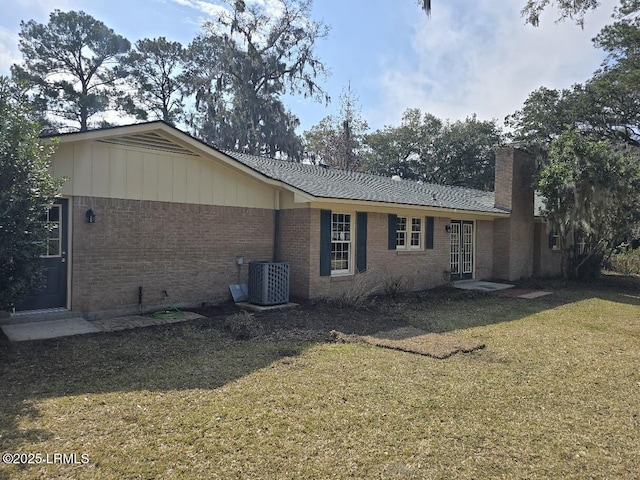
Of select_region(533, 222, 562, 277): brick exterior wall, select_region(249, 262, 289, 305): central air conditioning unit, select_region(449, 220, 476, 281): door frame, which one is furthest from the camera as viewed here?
select_region(533, 222, 562, 277): brick exterior wall

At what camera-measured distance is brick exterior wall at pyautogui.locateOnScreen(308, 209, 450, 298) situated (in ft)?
33.6

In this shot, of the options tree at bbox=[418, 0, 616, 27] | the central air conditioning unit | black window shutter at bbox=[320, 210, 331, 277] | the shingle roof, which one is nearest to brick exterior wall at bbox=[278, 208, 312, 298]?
black window shutter at bbox=[320, 210, 331, 277]

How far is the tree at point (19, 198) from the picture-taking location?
5.67 m

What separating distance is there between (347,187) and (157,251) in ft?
18.9

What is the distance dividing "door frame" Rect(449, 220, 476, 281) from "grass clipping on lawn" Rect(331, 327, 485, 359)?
7.32 meters

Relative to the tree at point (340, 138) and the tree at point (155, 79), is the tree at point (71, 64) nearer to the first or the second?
the tree at point (155, 79)

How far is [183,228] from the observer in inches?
361

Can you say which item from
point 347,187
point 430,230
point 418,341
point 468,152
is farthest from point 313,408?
point 468,152

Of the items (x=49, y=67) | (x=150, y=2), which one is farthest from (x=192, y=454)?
(x=49, y=67)

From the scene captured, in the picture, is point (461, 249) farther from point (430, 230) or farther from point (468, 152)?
point (468, 152)

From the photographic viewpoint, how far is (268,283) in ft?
31.2

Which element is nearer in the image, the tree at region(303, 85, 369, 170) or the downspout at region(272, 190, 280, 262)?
the downspout at region(272, 190, 280, 262)

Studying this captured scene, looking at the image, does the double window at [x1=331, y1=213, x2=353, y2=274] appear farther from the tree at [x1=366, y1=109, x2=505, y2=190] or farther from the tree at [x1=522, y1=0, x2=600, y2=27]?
the tree at [x1=366, y1=109, x2=505, y2=190]

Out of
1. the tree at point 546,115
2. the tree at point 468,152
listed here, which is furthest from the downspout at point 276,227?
the tree at point 468,152
